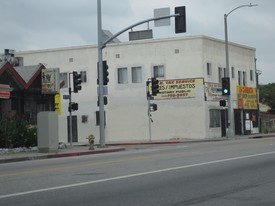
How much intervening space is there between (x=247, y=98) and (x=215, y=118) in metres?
7.99

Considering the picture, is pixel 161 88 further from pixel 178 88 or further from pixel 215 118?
pixel 215 118

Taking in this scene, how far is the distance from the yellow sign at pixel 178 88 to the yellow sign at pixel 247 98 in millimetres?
7791

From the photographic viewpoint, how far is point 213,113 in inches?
1866

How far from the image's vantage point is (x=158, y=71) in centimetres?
4741

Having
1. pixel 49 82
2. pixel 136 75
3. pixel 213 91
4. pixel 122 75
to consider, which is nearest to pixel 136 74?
pixel 136 75

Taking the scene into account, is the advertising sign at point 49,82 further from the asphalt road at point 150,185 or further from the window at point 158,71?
the asphalt road at point 150,185

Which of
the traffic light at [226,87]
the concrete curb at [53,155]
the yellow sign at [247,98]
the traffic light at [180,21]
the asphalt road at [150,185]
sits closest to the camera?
the asphalt road at [150,185]

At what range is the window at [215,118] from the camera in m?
46.9

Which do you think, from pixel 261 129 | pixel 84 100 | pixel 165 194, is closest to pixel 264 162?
pixel 165 194

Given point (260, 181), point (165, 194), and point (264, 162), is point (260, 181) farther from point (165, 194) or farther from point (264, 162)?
point (264, 162)

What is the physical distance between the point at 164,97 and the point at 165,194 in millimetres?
36196

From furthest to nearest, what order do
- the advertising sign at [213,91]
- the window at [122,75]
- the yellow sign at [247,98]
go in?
the yellow sign at [247,98]
the window at [122,75]
the advertising sign at [213,91]

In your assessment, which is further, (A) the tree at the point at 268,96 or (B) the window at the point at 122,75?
(A) the tree at the point at 268,96

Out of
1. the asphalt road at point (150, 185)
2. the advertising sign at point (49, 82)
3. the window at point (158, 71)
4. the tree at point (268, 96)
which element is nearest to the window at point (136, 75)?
the window at point (158, 71)
